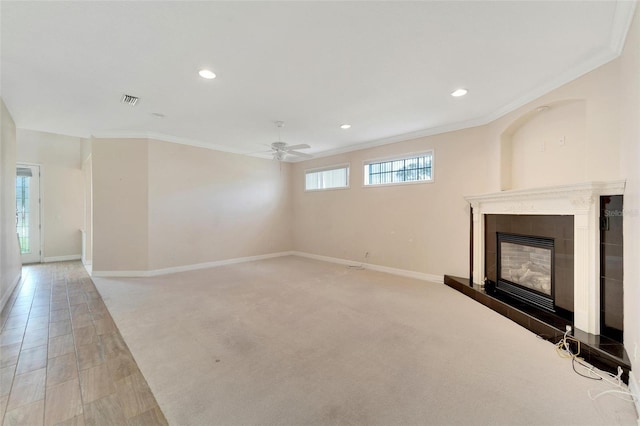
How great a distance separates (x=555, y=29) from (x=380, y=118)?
2313 mm

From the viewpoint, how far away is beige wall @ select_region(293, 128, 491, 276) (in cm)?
443

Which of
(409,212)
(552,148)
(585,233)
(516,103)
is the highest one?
(516,103)

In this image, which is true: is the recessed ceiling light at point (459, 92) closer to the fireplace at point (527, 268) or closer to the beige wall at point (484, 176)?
the beige wall at point (484, 176)

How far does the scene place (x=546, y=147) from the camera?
3.31 metres

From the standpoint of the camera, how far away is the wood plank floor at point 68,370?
1.64 metres

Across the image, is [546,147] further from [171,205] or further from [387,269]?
[171,205]

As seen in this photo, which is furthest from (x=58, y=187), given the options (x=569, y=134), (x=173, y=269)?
(x=569, y=134)

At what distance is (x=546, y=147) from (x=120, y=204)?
281 inches

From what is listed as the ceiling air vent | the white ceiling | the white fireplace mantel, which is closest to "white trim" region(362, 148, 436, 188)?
the white ceiling

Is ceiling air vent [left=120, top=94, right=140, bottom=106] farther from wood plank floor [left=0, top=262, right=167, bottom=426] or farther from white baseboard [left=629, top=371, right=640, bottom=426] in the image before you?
white baseboard [left=629, top=371, right=640, bottom=426]

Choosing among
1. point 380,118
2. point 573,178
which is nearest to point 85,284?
point 380,118

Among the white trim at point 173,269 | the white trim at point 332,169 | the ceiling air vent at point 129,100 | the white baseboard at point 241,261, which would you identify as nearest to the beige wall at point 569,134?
the white baseboard at point 241,261

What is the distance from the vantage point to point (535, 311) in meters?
2.99

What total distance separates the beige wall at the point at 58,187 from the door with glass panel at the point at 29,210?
11 centimetres
